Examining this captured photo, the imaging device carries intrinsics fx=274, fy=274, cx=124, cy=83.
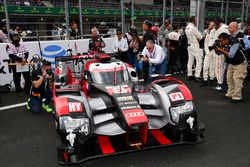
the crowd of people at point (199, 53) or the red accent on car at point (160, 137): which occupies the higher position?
the crowd of people at point (199, 53)

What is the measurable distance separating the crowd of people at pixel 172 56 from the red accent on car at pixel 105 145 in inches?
86.7

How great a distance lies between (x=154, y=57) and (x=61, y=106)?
11.1ft

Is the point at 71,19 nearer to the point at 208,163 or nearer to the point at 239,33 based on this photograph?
the point at 239,33

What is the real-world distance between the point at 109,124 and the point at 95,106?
0.44 metres

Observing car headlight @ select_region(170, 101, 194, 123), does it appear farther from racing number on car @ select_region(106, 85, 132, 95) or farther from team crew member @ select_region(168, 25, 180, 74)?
team crew member @ select_region(168, 25, 180, 74)

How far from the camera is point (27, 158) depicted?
4066mm

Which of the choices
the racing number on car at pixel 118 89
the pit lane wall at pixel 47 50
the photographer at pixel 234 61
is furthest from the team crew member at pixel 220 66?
the pit lane wall at pixel 47 50

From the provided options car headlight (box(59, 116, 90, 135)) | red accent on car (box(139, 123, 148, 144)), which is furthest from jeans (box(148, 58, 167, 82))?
car headlight (box(59, 116, 90, 135))

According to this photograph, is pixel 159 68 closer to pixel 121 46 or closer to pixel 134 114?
pixel 121 46

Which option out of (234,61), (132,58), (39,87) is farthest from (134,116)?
(132,58)

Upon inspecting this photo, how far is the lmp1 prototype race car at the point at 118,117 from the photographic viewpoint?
369 centimetres

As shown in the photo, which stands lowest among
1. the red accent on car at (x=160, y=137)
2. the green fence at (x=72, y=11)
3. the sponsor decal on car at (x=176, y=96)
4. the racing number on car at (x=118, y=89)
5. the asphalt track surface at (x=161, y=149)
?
the asphalt track surface at (x=161, y=149)

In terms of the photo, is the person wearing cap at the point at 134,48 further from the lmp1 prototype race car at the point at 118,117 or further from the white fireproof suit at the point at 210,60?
the lmp1 prototype race car at the point at 118,117

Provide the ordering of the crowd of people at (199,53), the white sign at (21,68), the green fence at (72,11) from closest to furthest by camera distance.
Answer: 1. the crowd of people at (199,53)
2. the white sign at (21,68)
3. the green fence at (72,11)
